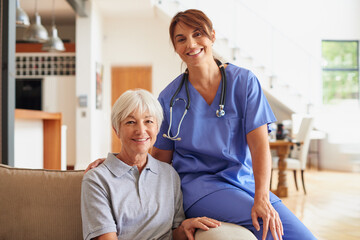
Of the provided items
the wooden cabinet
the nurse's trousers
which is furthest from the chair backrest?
the nurse's trousers

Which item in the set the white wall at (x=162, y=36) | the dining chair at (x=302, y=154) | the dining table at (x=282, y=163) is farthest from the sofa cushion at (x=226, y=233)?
the white wall at (x=162, y=36)

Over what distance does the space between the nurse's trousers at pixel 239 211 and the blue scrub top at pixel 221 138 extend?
4 cm

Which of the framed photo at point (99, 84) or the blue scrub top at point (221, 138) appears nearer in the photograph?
the blue scrub top at point (221, 138)

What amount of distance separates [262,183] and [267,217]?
0.44 ft

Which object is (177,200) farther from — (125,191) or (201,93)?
(201,93)

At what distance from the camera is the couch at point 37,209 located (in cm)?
139

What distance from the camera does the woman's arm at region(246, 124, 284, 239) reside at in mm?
1253

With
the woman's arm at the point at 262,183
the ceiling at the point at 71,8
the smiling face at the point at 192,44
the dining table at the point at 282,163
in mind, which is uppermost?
the ceiling at the point at 71,8

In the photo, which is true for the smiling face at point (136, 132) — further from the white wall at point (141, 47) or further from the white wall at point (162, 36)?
the white wall at point (141, 47)

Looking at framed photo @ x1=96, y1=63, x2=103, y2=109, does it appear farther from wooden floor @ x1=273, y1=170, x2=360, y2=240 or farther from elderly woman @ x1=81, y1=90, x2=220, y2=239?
elderly woman @ x1=81, y1=90, x2=220, y2=239

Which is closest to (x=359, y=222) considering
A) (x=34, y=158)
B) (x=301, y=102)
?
(x=34, y=158)

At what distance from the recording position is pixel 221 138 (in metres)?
1.45

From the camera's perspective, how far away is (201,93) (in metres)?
1.54

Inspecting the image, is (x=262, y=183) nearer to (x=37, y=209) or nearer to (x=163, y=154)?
(x=163, y=154)
